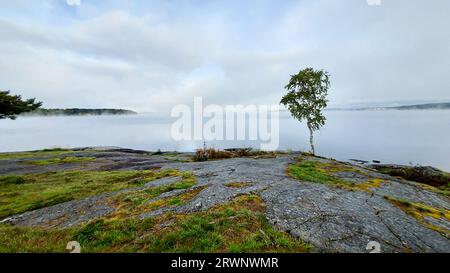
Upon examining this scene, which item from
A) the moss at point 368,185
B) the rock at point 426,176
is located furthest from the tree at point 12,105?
the rock at point 426,176

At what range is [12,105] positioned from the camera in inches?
1262

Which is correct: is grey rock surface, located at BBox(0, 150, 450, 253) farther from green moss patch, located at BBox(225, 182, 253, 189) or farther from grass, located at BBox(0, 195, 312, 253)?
grass, located at BBox(0, 195, 312, 253)

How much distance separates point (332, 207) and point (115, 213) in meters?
8.76

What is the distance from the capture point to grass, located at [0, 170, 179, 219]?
1395 cm

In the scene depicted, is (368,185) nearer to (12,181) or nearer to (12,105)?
(12,181)

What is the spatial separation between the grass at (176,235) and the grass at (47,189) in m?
4.68

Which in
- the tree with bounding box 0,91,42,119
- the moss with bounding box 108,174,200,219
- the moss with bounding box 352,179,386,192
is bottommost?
the moss with bounding box 108,174,200,219

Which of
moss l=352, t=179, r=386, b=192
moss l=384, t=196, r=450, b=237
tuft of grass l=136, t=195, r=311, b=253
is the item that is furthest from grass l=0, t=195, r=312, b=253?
moss l=352, t=179, r=386, b=192

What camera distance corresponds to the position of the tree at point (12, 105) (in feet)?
103

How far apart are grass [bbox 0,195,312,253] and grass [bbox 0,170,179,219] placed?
4.68 metres

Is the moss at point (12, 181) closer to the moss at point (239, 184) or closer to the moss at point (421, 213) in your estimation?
the moss at point (239, 184)

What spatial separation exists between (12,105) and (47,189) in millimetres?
22334

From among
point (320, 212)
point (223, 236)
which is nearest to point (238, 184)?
point (320, 212)
